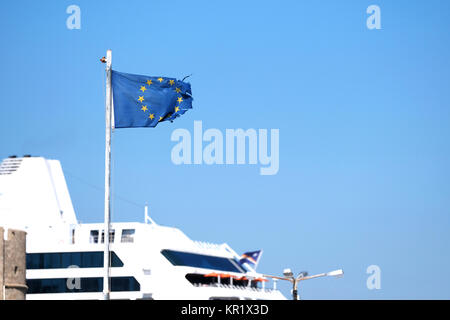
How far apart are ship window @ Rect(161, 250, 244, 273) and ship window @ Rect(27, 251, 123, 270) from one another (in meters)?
3.67

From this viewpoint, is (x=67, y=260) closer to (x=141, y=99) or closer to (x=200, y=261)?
(x=200, y=261)

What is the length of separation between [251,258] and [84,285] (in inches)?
570

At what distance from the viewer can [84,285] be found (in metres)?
63.9

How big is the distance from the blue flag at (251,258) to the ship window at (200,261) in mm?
748

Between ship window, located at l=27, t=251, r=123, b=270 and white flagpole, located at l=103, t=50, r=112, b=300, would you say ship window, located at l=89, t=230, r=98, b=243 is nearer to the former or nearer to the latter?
ship window, located at l=27, t=251, r=123, b=270

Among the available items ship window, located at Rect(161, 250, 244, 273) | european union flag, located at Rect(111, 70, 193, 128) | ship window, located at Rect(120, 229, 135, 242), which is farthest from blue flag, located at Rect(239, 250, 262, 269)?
european union flag, located at Rect(111, 70, 193, 128)

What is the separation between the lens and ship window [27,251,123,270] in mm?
64312

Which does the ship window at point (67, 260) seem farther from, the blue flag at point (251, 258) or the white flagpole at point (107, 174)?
the white flagpole at point (107, 174)

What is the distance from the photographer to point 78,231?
217 feet

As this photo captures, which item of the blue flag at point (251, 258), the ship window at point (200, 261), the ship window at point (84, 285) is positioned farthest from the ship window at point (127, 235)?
the blue flag at point (251, 258)

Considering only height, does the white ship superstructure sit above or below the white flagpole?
below

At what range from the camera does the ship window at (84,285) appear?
6366cm
